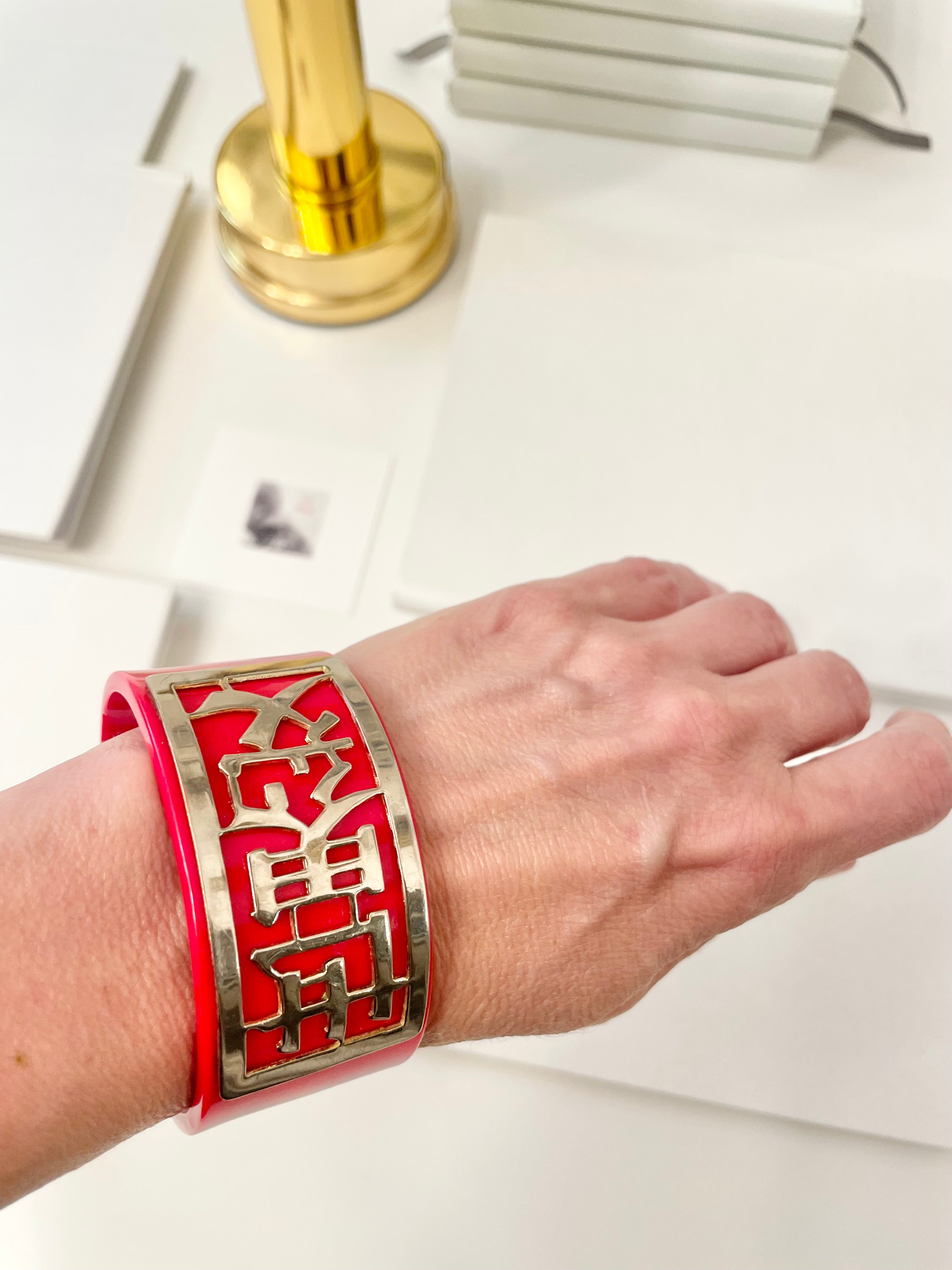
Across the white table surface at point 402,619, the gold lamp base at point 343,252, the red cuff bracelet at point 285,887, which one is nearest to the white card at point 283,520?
the white table surface at point 402,619

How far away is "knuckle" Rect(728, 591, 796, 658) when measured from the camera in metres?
0.57

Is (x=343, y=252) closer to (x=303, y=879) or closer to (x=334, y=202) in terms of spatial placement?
(x=334, y=202)

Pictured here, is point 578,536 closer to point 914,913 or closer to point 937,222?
point 914,913

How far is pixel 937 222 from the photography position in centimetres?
88

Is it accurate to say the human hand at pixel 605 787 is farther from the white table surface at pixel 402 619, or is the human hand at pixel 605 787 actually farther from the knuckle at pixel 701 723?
the white table surface at pixel 402 619

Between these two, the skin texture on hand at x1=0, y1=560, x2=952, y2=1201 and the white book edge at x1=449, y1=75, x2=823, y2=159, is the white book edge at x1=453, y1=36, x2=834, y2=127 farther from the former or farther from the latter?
the skin texture on hand at x1=0, y1=560, x2=952, y2=1201

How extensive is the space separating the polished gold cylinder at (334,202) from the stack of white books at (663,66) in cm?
10

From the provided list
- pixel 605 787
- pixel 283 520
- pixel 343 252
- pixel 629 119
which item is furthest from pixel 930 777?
pixel 629 119

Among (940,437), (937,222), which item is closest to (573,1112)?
(940,437)

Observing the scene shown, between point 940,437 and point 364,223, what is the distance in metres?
0.49

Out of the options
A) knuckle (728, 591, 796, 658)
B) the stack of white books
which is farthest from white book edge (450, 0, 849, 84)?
knuckle (728, 591, 796, 658)

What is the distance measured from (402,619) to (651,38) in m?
0.54

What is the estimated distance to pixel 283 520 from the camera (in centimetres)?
75

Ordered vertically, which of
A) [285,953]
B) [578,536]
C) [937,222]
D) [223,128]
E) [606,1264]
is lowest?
[606,1264]
